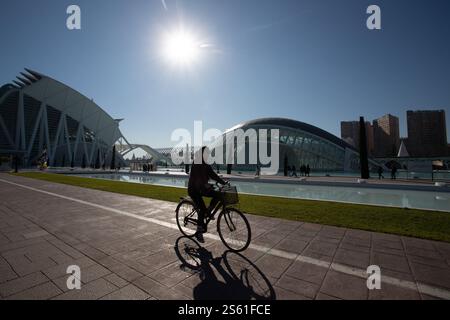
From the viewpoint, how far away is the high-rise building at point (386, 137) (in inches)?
3450

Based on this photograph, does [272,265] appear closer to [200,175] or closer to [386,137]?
[200,175]

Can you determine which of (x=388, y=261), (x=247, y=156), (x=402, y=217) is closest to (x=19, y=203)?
(x=388, y=261)

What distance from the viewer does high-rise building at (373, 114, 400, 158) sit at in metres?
87.6

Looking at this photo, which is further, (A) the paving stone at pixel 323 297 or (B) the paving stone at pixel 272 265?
(B) the paving stone at pixel 272 265

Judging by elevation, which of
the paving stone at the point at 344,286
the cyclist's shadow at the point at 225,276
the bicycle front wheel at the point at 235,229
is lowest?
the cyclist's shadow at the point at 225,276

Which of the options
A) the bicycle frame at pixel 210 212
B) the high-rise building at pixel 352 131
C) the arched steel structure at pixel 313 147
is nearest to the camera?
the bicycle frame at pixel 210 212

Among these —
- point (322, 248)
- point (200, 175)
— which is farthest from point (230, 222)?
point (322, 248)

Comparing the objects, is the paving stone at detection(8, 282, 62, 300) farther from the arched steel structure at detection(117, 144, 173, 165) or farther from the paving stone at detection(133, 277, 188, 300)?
the arched steel structure at detection(117, 144, 173, 165)

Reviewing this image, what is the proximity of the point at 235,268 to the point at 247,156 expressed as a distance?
5181 cm

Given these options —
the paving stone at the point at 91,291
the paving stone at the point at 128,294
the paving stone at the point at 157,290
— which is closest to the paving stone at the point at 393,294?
the paving stone at the point at 157,290

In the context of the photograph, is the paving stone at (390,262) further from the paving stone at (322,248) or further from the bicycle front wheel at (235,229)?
the bicycle front wheel at (235,229)

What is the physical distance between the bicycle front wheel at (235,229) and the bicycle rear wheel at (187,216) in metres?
0.76

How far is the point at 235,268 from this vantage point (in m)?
3.83
